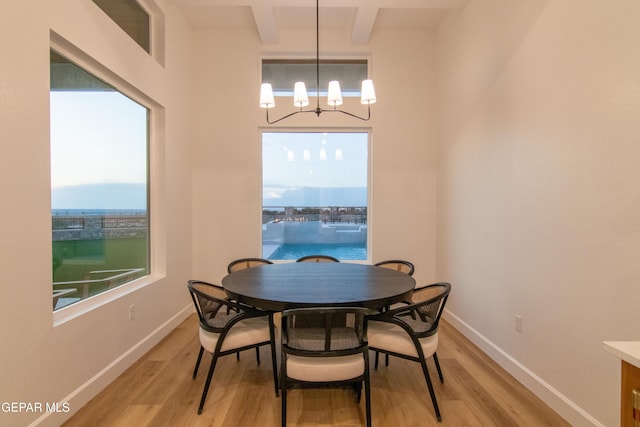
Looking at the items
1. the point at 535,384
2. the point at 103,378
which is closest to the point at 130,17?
the point at 103,378

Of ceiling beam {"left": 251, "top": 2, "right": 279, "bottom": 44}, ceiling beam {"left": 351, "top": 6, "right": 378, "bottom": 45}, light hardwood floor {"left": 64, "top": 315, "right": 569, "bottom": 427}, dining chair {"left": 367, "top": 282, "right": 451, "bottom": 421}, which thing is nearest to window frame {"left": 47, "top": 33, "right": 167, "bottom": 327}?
light hardwood floor {"left": 64, "top": 315, "right": 569, "bottom": 427}

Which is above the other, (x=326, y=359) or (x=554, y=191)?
(x=554, y=191)

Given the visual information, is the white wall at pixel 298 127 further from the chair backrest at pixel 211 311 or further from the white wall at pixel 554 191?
the chair backrest at pixel 211 311

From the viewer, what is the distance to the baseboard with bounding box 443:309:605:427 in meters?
1.82

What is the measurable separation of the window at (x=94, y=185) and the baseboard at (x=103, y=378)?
552 mm

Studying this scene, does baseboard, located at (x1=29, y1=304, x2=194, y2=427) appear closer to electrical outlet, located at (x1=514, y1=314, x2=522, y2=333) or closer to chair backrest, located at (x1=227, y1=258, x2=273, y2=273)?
chair backrest, located at (x1=227, y1=258, x2=273, y2=273)

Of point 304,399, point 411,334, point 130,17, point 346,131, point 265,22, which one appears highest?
point 265,22

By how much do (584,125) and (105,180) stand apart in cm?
335

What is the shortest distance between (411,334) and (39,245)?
7.19ft

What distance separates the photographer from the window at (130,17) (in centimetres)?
244

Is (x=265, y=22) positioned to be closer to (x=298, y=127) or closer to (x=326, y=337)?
(x=298, y=127)

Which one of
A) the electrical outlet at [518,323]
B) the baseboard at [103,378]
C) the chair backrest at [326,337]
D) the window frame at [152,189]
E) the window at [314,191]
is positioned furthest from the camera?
the window at [314,191]

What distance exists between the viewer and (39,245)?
1.71 metres

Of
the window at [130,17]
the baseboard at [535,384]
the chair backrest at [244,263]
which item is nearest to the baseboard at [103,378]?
the chair backrest at [244,263]
